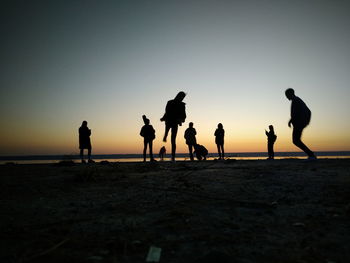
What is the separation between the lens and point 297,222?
179 centimetres

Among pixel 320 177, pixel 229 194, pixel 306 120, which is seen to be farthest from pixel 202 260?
pixel 306 120

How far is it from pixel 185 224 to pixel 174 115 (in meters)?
6.49

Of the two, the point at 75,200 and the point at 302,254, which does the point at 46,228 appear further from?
the point at 302,254

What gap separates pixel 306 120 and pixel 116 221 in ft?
22.8

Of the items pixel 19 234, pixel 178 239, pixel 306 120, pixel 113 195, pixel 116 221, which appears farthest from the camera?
pixel 306 120

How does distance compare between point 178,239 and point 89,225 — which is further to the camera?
point 89,225

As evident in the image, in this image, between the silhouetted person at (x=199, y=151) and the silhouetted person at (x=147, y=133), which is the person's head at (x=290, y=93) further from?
the silhouetted person at (x=199, y=151)

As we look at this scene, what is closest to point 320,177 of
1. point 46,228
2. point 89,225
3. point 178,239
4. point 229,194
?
point 229,194

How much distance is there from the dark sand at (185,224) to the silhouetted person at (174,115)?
5.21 m

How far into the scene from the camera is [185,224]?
177cm

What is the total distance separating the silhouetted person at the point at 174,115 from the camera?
320 inches

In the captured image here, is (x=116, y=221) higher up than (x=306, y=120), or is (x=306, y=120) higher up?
(x=306, y=120)

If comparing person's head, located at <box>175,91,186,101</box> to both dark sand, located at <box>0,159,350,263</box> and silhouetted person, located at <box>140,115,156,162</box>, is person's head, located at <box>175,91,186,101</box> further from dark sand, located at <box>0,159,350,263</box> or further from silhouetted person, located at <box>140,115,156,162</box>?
dark sand, located at <box>0,159,350,263</box>

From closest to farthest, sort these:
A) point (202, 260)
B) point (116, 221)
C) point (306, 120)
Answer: point (202, 260), point (116, 221), point (306, 120)
